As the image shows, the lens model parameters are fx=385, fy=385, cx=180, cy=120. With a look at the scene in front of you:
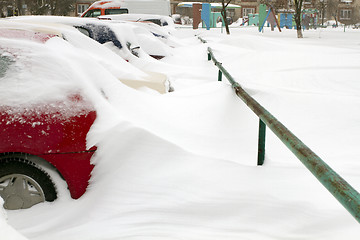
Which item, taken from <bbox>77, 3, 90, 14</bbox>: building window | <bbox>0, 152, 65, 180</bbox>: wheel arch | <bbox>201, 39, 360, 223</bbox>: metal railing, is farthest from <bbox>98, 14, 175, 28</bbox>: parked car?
<bbox>77, 3, 90, 14</bbox>: building window

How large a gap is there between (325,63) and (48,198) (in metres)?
5.84

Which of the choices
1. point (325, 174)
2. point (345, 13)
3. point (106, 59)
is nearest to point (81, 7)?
point (345, 13)

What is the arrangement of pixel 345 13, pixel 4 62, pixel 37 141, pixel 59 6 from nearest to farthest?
pixel 37 141, pixel 4 62, pixel 59 6, pixel 345 13

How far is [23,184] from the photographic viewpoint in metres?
2.64

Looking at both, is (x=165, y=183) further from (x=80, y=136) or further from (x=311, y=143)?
(x=311, y=143)

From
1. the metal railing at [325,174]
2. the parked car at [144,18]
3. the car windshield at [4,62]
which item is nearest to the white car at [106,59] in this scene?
the car windshield at [4,62]

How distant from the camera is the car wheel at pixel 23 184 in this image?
2.59 m

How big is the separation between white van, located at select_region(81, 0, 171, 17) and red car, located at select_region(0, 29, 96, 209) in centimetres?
1497

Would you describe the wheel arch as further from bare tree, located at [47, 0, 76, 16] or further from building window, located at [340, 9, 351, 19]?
building window, located at [340, 9, 351, 19]

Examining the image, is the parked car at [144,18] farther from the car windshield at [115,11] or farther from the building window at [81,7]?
the building window at [81,7]

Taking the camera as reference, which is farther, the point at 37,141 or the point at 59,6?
the point at 59,6

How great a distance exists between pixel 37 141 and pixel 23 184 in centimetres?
34

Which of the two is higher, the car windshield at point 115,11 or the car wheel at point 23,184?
the car windshield at point 115,11

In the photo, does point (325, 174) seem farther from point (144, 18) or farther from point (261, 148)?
point (144, 18)
